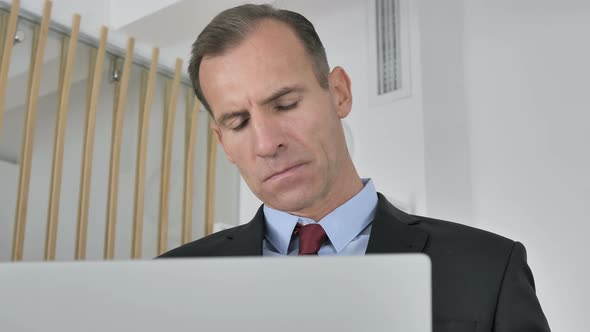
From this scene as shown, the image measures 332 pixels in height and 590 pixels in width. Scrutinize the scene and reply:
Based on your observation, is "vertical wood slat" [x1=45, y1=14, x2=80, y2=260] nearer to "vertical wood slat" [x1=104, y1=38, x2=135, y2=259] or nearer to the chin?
"vertical wood slat" [x1=104, y1=38, x2=135, y2=259]

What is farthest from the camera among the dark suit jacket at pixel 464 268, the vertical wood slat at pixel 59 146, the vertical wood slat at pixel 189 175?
the vertical wood slat at pixel 189 175

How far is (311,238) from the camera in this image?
1.26 meters

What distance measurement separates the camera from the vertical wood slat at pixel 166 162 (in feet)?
10.9

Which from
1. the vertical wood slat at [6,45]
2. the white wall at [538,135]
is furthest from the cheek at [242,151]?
the white wall at [538,135]

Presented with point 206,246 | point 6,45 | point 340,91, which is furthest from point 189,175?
point 340,91

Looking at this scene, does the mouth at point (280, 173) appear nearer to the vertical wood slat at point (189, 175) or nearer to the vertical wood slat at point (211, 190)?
the vertical wood slat at point (189, 175)

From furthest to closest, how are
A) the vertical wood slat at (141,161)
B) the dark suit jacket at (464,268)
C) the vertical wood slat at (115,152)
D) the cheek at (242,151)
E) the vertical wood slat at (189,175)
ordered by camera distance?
the vertical wood slat at (189,175) → the vertical wood slat at (141,161) → the vertical wood slat at (115,152) → the cheek at (242,151) → the dark suit jacket at (464,268)

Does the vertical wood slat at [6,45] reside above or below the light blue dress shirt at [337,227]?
above

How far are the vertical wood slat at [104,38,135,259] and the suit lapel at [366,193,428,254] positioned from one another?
2.01 meters

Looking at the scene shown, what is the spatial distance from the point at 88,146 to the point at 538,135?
1963mm

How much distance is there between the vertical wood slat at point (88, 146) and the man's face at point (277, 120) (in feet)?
5.94

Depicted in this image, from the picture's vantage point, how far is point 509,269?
46.2 inches

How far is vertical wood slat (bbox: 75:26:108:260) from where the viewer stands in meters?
2.93

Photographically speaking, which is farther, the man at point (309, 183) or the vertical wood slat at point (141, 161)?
the vertical wood slat at point (141, 161)
